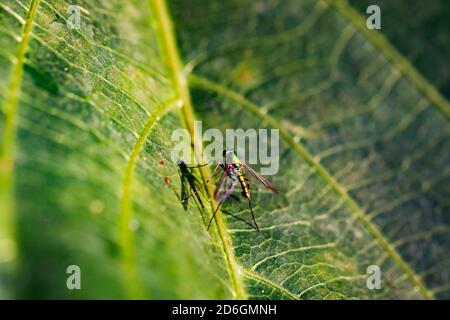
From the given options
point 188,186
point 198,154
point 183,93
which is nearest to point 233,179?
point 198,154

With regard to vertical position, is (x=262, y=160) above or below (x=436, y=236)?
above

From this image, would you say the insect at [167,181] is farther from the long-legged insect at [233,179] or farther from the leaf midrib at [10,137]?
the leaf midrib at [10,137]

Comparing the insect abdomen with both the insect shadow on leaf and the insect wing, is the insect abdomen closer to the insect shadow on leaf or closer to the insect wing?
the insect wing

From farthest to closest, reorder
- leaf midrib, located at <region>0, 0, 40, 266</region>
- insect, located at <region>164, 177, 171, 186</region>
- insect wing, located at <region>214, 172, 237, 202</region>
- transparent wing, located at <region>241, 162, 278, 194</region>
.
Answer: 1. transparent wing, located at <region>241, 162, 278, 194</region>
2. insect wing, located at <region>214, 172, 237, 202</region>
3. insect, located at <region>164, 177, 171, 186</region>
4. leaf midrib, located at <region>0, 0, 40, 266</region>

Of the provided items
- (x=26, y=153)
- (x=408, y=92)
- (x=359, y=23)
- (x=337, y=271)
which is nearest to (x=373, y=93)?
(x=408, y=92)

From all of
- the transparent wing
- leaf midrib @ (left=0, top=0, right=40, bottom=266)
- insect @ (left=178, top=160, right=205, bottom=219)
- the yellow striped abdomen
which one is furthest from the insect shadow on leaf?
leaf midrib @ (left=0, top=0, right=40, bottom=266)

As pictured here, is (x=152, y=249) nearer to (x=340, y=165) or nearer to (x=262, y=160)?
(x=262, y=160)
